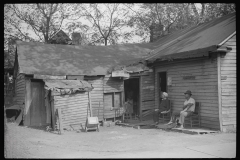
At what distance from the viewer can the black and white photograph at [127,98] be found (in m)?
8.45

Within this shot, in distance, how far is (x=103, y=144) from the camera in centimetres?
909

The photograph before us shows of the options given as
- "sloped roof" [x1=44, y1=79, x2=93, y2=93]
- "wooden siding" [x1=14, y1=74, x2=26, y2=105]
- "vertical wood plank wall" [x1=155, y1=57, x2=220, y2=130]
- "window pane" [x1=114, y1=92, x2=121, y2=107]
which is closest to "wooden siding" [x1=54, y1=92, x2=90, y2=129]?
"sloped roof" [x1=44, y1=79, x2=93, y2=93]

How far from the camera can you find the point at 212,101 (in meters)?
11.1

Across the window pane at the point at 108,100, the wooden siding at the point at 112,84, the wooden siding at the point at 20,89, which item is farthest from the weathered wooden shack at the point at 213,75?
the wooden siding at the point at 20,89

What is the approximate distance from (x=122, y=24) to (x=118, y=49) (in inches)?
672

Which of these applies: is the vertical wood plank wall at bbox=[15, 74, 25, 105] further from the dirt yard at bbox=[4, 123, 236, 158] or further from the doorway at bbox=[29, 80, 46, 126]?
the dirt yard at bbox=[4, 123, 236, 158]

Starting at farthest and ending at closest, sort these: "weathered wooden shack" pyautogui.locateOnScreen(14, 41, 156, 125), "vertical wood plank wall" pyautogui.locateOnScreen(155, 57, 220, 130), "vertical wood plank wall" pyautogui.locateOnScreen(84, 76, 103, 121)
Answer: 1. "vertical wood plank wall" pyautogui.locateOnScreen(84, 76, 103, 121)
2. "weathered wooden shack" pyautogui.locateOnScreen(14, 41, 156, 125)
3. "vertical wood plank wall" pyautogui.locateOnScreen(155, 57, 220, 130)

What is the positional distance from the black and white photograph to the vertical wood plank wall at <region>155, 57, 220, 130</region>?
4 centimetres

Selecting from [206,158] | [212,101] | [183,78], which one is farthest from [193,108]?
[206,158]

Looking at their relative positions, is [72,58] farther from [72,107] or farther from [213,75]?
[213,75]

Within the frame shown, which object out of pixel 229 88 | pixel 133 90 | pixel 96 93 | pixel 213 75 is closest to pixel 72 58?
pixel 96 93

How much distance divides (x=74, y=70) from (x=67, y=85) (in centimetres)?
209

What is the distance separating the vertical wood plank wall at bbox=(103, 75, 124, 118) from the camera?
14.8 metres

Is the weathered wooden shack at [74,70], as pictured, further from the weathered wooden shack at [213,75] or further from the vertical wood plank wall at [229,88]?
the vertical wood plank wall at [229,88]
